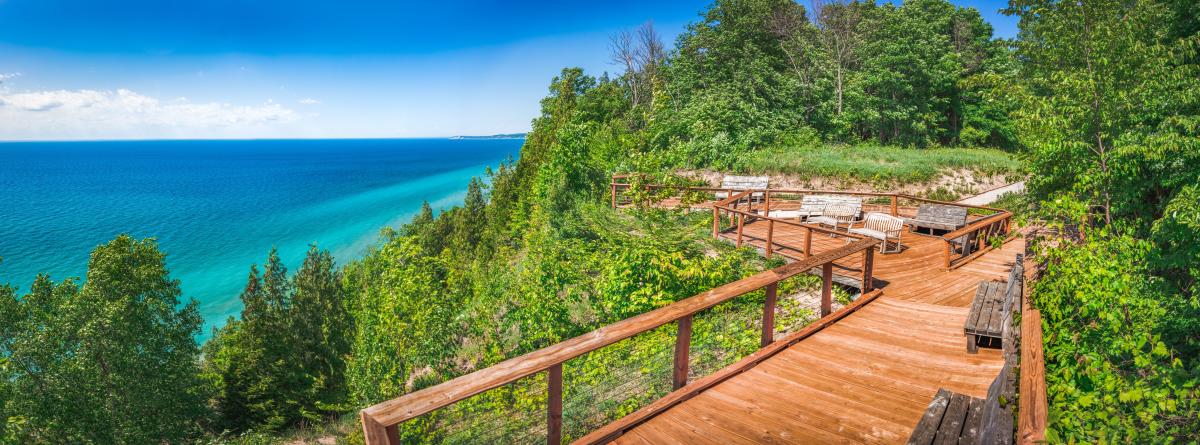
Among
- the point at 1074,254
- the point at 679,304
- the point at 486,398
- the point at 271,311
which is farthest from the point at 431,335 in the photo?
the point at 271,311

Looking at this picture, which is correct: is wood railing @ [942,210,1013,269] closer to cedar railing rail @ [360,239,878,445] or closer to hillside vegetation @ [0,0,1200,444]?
hillside vegetation @ [0,0,1200,444]

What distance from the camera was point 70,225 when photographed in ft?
258

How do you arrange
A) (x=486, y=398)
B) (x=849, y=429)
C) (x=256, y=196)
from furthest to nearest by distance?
(x=256, y=196), (x=486, y=398), (x=849, y=429)

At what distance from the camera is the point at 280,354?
30406mm

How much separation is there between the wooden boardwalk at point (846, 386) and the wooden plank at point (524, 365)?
68cm

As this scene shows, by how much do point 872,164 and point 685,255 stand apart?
681 inches

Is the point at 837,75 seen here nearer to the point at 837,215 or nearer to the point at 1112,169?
the point at 837,215

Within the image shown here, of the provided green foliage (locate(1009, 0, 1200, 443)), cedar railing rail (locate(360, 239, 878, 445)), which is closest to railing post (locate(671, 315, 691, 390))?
cedar railing rail (locate(360, 239, 878, 445))

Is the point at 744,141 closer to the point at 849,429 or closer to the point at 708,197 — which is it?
the point at 708,197

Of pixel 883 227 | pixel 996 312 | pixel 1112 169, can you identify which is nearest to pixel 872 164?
pixel 883 227

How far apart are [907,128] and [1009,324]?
33979 millimetres

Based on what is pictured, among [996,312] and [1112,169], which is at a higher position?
[1112,169]

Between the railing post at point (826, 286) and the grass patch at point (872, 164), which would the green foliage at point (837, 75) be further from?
the railing post at point (826, 286)

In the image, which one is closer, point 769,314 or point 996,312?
point 769,314
